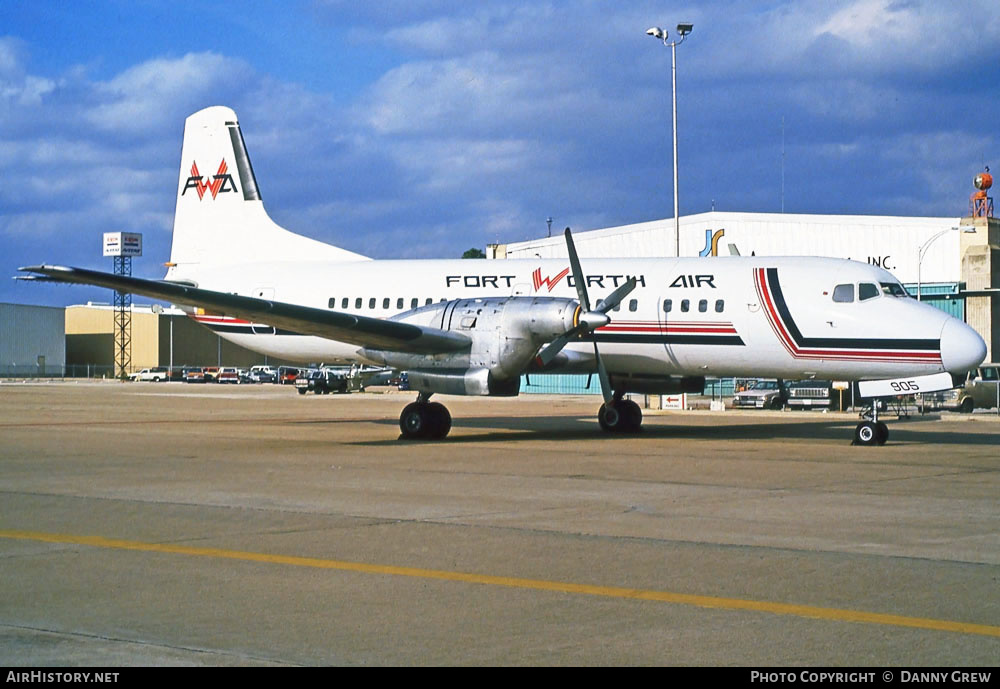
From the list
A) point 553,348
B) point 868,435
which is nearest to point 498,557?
point 553,348

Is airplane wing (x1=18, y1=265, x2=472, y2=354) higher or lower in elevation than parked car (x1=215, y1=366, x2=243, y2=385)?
higher

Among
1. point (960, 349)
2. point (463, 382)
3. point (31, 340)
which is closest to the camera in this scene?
point (960, 349)

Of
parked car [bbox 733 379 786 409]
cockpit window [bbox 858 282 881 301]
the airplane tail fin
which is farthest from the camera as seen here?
parked car [bbox 733 379 786 409]

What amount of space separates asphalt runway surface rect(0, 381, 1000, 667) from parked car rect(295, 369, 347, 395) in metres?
35.5

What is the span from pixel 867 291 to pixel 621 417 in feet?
20.3

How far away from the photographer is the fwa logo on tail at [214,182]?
28078 mm

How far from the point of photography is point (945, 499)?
41.1 ft

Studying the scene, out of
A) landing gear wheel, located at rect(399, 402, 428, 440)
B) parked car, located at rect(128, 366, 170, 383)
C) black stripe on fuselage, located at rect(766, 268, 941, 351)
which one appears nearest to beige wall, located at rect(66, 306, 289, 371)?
parked car, located at rect(128, 366, 170, 383)

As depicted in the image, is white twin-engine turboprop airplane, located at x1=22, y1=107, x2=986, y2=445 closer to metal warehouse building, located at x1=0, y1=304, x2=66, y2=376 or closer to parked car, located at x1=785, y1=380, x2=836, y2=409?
parked car, located at x1=785, y1=380, x2=836, y2=409

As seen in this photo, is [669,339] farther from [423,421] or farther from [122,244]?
[122,244]

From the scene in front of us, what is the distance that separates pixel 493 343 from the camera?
66.3 feet

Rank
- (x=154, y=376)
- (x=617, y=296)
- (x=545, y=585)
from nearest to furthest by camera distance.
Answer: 1. (x=545, y=585)
2. (x=617, y=296)
3. (x=154, y=376)

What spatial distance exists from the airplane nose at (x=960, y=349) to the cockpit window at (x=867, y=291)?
156 centimetres

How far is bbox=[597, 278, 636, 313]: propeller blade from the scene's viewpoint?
20984 millimetres
